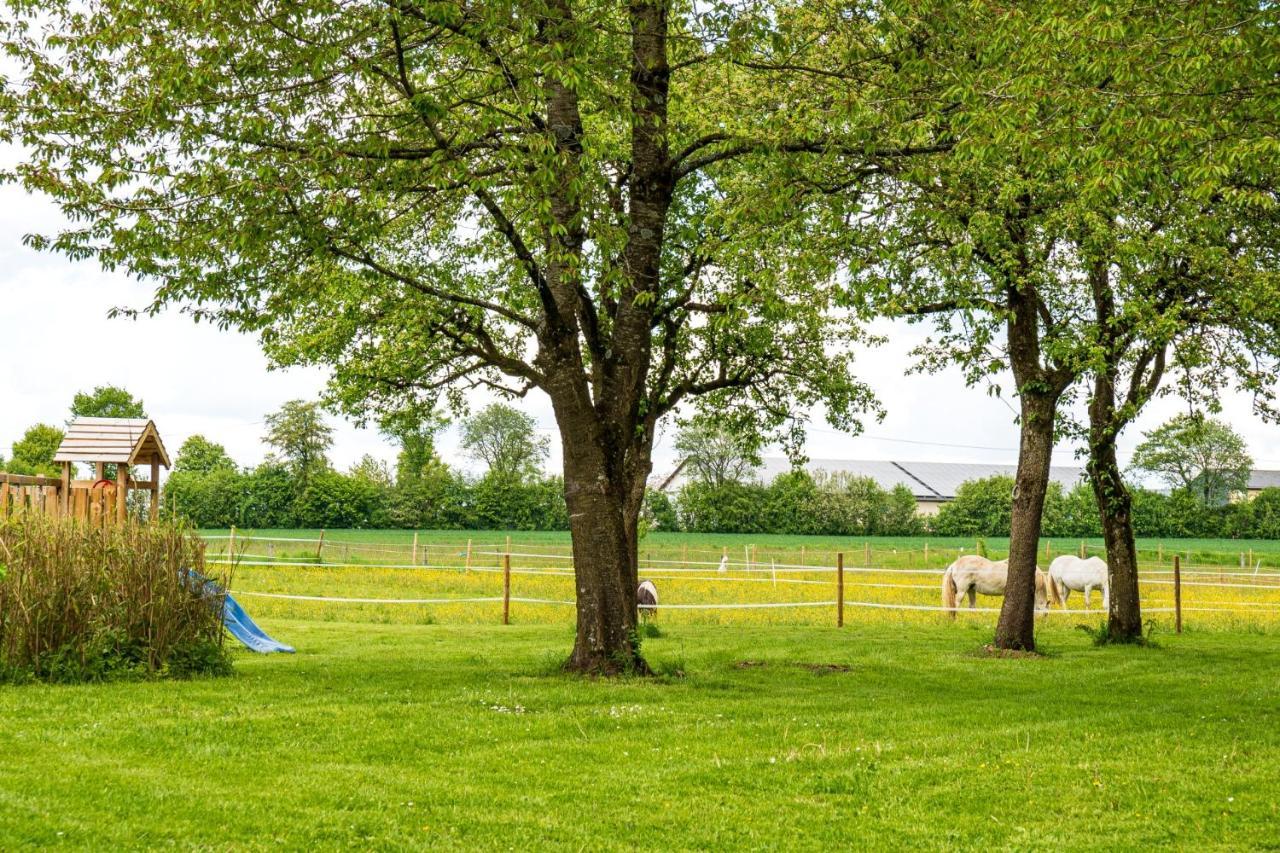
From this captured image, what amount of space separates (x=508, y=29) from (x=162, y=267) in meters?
4.73

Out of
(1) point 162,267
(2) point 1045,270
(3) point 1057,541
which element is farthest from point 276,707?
(3) point 1057,541

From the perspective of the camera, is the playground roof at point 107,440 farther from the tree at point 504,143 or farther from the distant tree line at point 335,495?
the distant tree line at point 335,495

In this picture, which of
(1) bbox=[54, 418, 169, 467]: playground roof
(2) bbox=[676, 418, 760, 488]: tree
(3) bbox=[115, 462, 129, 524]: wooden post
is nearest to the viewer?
(3) bbox=[115, 462, 129, 524]: wooden post

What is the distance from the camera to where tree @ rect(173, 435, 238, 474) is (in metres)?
106

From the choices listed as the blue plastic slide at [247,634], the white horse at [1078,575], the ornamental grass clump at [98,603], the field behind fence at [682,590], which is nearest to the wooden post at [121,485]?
the field behind fence at [682,590]

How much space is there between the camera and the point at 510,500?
86.6 meters

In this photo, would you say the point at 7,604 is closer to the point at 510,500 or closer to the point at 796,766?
the point at 796,766

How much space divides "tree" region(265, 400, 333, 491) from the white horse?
248 ft

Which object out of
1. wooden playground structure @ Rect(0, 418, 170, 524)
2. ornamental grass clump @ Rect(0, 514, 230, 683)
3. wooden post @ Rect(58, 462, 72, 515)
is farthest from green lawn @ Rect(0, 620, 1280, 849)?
wooden playground structure @ Rect(0, 418, 170, 524)

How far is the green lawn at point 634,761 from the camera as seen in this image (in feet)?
20.8

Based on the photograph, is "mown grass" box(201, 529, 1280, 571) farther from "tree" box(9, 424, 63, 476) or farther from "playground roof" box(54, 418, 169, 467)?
"tree" box(9, 424, 63, 476)

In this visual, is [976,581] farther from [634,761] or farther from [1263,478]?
[1263,478]

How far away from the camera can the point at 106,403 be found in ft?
293

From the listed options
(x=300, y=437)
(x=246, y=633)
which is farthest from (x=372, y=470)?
(x=246, y=633)
